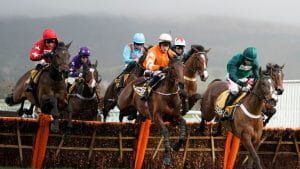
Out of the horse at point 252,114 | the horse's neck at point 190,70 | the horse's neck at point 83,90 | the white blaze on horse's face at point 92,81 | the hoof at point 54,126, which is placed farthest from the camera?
the horse's neck at point 83,90

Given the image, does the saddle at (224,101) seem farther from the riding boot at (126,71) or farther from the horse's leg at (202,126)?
the riding boot at (126,71)

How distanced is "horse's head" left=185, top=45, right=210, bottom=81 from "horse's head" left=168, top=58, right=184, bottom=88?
162 cm

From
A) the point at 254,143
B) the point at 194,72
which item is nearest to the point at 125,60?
the point at 194,72

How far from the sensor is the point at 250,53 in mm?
14516

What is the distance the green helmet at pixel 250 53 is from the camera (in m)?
14.5

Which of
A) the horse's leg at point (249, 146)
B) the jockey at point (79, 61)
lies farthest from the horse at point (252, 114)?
the jockey at point (79, 61)

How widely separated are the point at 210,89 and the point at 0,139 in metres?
5.43

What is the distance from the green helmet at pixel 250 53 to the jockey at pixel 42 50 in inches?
173

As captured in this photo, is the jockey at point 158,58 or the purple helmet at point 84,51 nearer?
the jockey at point 158,58

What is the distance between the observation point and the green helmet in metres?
14.5

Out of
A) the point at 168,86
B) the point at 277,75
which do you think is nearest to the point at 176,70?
the point at 168,86

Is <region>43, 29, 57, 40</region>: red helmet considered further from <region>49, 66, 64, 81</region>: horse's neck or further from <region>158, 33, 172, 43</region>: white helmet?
<region>158, 33, 172, 43</region>: white helmet

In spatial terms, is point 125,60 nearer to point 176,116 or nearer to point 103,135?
point 103,135

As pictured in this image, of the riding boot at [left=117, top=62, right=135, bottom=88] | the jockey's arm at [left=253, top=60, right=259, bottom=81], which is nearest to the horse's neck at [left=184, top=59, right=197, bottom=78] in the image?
the riding boot at [left=117, top=62, right=135, bottom=88]
